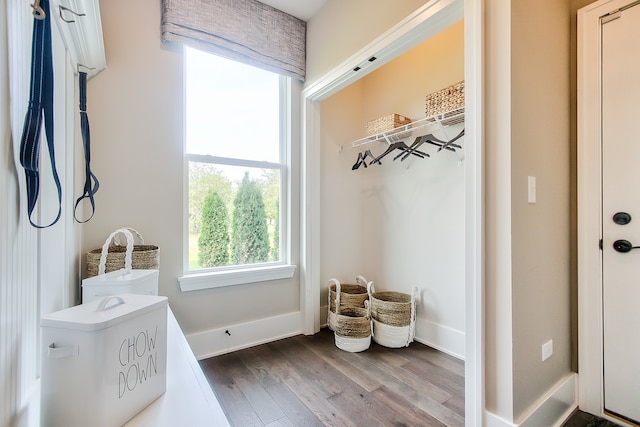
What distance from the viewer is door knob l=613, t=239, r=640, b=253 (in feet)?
4.80

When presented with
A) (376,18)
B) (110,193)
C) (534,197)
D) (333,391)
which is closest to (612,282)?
(534,197)

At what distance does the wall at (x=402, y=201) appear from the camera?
2.30 metres

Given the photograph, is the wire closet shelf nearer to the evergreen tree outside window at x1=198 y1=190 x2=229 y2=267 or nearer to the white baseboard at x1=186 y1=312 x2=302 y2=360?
the evergreen tree outside window at x1=198 y1=190 x2=229 y2=267

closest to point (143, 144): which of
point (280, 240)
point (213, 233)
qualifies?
point (213, 233)

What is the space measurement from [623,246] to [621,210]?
0.63ft

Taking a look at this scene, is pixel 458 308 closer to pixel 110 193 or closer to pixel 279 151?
pixel 279 151

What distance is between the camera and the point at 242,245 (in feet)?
8.01

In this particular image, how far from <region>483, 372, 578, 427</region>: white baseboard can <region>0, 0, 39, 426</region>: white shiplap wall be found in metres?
1.69

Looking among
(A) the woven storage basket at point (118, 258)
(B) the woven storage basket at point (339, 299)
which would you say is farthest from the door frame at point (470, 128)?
(A) the woven storage basket at point (118, 258)

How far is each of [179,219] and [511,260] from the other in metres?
2.10

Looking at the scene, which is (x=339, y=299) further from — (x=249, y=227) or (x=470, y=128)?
(x=470, y=128)

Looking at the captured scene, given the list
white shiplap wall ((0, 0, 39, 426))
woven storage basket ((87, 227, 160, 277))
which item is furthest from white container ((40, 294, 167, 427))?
woven storage basket ((87, 227, 160, 277))

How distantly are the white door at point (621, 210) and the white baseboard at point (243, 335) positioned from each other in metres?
2.14

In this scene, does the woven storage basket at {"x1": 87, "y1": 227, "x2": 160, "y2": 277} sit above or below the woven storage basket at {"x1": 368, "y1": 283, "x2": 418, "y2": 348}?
above
